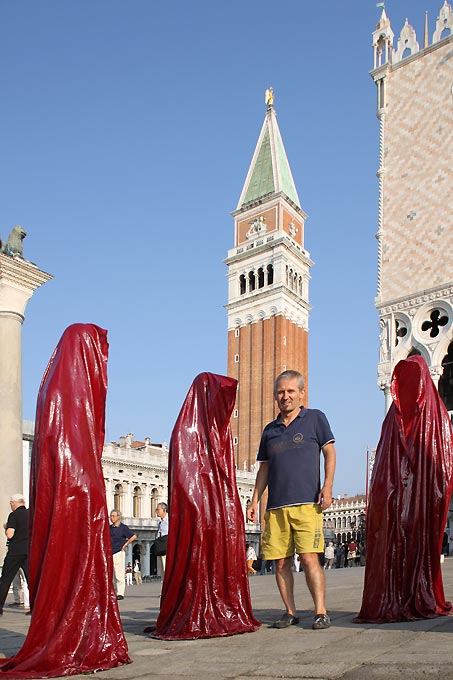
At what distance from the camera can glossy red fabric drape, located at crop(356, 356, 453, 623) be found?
16.8 feet

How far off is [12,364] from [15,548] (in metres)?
3.14

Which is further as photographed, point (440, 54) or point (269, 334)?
point (269, 334)

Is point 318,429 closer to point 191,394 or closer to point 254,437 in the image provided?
point 191,394

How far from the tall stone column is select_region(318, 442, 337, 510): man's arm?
5937 millimetres

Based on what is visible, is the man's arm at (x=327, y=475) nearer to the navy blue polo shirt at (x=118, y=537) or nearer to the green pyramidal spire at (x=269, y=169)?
the navy blue polo shirt at (x=118, y=537)

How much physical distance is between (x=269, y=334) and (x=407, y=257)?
1603 inches

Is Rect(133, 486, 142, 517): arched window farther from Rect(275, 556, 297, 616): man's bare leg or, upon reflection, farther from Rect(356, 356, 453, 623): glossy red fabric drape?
Rect(275, 556, 297, 616): man's bare leg

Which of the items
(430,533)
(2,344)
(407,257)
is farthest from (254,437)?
(430,533)

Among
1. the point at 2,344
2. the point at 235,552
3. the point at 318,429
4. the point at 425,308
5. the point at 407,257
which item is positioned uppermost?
the point at 407,257

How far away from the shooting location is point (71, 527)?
4.00 metres

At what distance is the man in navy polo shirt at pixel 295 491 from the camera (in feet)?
16.0

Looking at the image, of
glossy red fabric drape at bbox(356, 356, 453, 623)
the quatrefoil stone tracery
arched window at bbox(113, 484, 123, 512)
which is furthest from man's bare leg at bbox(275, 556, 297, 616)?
arched window at bbox(113, 484, 123, 512)

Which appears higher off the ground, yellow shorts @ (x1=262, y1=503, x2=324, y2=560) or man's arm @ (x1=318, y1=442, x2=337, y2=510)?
man's arm @ (x1=318, y1=442, x2=337, y2=510)

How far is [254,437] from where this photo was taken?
201 feet
